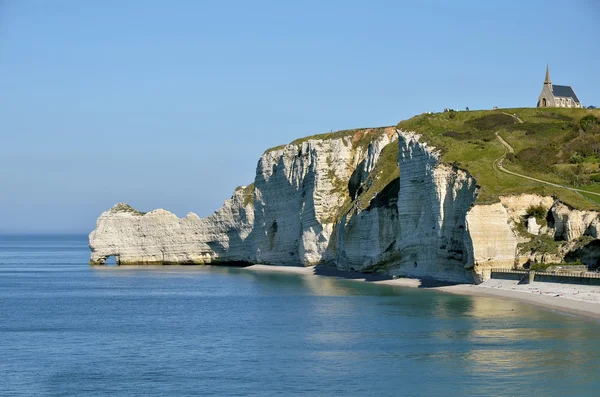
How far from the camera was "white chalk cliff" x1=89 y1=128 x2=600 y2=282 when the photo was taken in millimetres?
63406

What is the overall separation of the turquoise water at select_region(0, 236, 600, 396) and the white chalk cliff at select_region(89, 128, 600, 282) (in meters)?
6.32

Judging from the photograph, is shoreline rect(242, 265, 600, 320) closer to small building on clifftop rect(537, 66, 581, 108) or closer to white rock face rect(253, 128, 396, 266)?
white rock face rect(253, 128, 396, 266)

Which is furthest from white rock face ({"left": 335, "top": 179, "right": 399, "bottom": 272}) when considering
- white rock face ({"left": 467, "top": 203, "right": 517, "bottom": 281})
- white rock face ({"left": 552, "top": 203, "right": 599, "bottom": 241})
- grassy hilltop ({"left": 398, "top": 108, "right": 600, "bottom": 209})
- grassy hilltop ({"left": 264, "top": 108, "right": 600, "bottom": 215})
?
white rock face ({"left": 552, "top": 203, "right": 599, "bottom": 241})

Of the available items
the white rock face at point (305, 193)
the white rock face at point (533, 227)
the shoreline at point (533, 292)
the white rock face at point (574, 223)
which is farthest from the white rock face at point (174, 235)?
the white rock face at point (574, 223)

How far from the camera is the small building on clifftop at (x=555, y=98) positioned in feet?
359

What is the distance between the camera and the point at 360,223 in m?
84.6

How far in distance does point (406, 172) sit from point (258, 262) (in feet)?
116

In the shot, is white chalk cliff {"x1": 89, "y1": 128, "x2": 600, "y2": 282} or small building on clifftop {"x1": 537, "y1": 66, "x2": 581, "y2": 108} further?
small building on clifftop {"x1": 537, "y1": 66, "x2": 581, "y2": 108}

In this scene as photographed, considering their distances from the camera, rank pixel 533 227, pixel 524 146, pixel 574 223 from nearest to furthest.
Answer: pixel 574 223 < pixel 533 227 < pixel 524 146

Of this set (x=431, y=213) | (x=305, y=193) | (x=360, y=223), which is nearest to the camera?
(x=431, y=213)

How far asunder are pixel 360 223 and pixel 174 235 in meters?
34.9

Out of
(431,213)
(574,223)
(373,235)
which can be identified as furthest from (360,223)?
(574,223)

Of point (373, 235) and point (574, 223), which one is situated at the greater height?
point (574, 223)

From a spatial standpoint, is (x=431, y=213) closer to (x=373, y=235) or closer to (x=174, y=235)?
(x=373, y=235)
